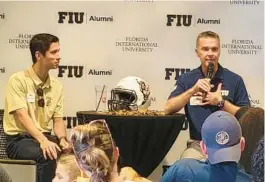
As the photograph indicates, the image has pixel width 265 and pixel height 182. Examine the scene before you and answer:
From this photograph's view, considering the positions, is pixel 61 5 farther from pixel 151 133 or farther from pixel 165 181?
pixel 165 181

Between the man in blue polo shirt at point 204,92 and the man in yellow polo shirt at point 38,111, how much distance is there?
737 millimetres

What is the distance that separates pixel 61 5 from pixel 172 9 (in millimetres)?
750

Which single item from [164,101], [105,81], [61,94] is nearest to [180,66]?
[164,101]

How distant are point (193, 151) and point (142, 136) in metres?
0.33

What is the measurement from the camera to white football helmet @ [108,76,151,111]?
3.79 meters

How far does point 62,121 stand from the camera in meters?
3.96

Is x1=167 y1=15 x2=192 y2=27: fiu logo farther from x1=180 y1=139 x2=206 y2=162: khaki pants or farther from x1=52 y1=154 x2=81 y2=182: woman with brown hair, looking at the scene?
x1=52 y1=154 x2=81 y2=182: woman with brown hair

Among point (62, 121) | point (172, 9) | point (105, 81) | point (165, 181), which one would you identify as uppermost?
point (172, 9)

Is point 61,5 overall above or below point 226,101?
above

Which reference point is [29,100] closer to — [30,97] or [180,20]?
[30,97]

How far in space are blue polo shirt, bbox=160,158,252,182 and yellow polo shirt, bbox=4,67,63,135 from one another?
3.31 feet

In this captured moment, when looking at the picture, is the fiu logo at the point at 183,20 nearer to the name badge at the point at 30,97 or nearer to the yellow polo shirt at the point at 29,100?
the yellow polo shirt at the point at 29,100

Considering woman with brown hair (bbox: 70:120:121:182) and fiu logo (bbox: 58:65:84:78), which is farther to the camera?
fiu logo (bbox: 58:65:84:78)

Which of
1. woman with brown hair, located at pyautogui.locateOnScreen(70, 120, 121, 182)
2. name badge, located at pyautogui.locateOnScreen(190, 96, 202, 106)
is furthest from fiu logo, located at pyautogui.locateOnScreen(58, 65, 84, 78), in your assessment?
name badge, located at pyautogui.locateOnScreen(190, 96, 202, 106)
